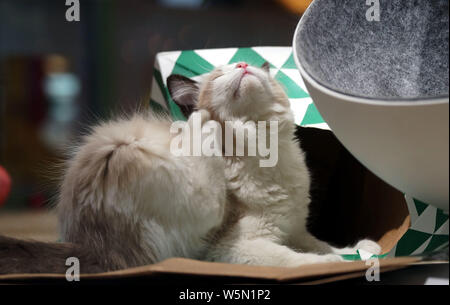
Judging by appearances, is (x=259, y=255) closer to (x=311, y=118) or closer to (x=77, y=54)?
(x=311, y=118)

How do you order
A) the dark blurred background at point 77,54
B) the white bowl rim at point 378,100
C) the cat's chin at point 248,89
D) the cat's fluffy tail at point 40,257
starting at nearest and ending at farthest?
the white bowl rim at point 378,100 → the cat's fluffy tail at point 40,257 → the cat's chin at point 248,89 → the dark blurred background at point 77,54

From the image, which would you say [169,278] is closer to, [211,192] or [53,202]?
[211,192]

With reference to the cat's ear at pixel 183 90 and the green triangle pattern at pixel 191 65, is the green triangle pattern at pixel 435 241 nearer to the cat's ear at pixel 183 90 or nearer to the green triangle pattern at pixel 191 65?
the cat's ear at pixel 183 90

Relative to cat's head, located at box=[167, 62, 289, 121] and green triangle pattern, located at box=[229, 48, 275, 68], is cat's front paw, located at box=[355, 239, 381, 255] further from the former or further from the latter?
green triangle pattern, located at box=[229, 48, 275, 68]

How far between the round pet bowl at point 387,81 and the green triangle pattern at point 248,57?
0.38 meters

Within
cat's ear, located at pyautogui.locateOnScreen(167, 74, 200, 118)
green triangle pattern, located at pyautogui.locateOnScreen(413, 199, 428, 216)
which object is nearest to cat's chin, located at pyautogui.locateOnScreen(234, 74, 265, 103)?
cat's ear, located at pyautogui.locateOnScreen(167, 74, 200, 118)

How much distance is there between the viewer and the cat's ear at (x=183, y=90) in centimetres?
103

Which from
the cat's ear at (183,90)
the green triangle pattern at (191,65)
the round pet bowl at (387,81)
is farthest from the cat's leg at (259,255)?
the green triangle pattern at (191,65)

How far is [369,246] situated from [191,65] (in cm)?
64

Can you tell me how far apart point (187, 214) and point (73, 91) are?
1.56m

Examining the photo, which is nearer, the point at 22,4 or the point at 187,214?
the point at 187,214

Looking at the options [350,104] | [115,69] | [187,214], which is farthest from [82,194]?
[115,69]

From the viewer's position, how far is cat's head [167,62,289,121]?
3.01ft
